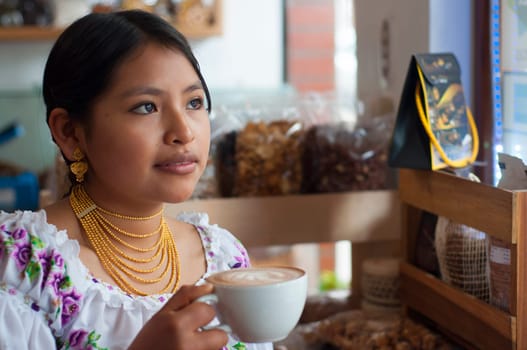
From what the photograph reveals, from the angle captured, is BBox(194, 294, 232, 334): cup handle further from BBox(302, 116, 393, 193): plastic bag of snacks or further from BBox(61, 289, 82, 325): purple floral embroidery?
BBox(302, 116, 393, 193): plastic bag of snacks

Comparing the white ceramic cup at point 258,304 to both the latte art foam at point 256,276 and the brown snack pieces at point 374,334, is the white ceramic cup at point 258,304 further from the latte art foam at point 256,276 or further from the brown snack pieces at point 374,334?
the brown snack pieces at point 374,334

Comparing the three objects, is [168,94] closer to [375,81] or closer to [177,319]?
[177,319]

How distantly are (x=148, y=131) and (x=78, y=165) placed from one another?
14 cm

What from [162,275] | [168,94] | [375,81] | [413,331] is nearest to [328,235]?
[413,331]

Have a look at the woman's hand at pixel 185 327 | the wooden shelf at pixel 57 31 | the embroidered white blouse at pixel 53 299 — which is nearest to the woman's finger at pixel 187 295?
the woman's hand at pixel 185 327

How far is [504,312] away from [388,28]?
0.92 metres

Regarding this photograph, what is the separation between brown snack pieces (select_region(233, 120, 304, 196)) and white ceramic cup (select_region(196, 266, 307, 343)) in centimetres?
80

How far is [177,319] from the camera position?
81 cm

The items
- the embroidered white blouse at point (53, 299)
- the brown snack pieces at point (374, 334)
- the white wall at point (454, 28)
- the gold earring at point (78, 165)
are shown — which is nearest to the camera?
the embroidered white blouse at point (53, 299)

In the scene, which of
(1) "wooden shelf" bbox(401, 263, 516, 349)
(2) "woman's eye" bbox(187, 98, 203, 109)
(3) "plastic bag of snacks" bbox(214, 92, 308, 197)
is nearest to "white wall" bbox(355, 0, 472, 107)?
(3) "plastic bag of snacks" bbox(214, 92, 308, 197)

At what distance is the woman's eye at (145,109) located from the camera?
0.94 metres

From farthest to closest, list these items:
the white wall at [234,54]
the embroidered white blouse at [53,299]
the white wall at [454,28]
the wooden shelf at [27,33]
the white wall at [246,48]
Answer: the white wall at [246,48]
the white wall at [234,54]
the wooden shelf at [27,33]
the white wall at [454,28]
the embroidered white blouse at [53,299]

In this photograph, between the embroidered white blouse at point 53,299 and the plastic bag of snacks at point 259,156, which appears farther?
the plastic bag of snacks at point 259,156

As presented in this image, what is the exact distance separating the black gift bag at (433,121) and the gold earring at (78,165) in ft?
1.99
